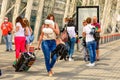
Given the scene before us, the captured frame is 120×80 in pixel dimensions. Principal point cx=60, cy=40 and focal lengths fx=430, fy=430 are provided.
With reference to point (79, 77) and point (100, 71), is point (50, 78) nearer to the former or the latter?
point (79, 77)

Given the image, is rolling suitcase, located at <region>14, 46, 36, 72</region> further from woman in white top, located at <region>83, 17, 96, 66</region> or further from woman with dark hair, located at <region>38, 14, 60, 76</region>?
woman in white top, located at <region>83, 17, 96, 66</region>

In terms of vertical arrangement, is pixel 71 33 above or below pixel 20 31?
below

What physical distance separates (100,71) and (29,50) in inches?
89.5

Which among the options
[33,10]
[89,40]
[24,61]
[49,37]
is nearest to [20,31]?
[24,61]

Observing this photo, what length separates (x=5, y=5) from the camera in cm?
2516

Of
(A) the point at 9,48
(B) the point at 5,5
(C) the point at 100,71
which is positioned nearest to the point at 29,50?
(C) the point at 100,71

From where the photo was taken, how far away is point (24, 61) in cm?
1212

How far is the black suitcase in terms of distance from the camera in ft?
39.8

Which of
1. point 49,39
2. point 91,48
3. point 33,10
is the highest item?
point 49,39

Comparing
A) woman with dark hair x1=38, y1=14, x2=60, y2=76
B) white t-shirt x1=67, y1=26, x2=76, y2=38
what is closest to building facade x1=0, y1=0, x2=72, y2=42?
white t-shirt x1=67, y1=26, x2=76, y2=38

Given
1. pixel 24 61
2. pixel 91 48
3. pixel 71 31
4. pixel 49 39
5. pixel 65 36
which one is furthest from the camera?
pixel 71 31

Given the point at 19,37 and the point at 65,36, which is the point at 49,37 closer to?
the point at 19,37

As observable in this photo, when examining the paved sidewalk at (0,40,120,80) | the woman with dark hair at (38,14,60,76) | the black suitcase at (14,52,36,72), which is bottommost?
the paved sidewalk at (0,40,120,80)

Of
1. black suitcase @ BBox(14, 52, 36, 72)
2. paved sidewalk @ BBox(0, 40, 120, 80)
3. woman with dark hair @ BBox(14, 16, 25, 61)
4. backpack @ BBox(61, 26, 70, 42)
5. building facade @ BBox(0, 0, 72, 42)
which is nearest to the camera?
paved sidewalk @ BBox(0, 40, 120, 80)
